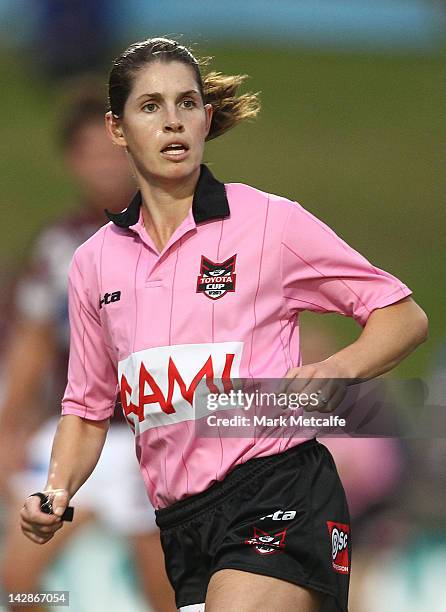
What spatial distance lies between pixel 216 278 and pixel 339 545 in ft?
1.88

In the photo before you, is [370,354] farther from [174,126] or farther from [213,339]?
[174,126]

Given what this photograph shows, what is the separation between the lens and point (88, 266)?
8.45 ft

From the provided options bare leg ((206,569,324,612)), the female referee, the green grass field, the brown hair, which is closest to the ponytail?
the brown hair

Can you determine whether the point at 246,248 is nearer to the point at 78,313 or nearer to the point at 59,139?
the point at 78,313

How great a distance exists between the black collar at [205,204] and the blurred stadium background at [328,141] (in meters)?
1.26

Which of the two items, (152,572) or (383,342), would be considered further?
(152,572)

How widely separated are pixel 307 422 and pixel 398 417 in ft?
4.44

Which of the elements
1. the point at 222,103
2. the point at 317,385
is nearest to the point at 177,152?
the point at 222,103

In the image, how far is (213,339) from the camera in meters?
2.34

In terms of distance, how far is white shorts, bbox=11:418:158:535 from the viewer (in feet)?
12.4

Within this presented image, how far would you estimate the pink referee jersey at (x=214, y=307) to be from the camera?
2336 millimetres

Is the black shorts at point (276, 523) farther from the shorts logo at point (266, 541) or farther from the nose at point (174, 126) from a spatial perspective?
the nose at point (174, 126)
